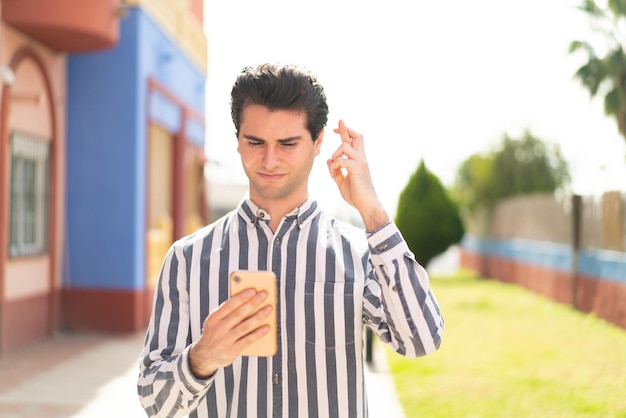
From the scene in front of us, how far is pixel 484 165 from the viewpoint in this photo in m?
33.6

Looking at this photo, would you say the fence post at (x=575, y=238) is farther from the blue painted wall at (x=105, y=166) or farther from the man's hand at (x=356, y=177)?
the man's hand at (x=356, y=177)

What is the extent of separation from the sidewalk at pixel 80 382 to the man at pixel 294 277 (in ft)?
16.5

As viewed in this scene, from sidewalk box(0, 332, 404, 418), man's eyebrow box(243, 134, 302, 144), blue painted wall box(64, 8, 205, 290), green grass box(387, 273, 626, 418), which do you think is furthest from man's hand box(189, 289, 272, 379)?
blue painted wall box(64, 8, 205, 290)

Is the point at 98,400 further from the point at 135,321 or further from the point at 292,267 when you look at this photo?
the point at 292,267

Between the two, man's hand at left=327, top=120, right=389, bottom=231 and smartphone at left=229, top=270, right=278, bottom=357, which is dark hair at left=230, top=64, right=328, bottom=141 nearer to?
man's hand at left=327, top=120, right=389, bottom=231

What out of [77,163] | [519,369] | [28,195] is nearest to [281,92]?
[519,369]

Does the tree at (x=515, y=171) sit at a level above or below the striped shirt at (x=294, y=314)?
above

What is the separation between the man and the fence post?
16.1 metres

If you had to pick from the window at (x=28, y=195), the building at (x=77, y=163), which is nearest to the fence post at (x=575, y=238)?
the building at (x=77, y=163)

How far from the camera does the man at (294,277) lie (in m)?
2.17

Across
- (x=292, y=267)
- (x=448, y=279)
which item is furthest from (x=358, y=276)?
(x=448, y=279)

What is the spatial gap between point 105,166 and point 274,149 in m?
10.6

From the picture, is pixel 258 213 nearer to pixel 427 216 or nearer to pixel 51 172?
pixel 51 172

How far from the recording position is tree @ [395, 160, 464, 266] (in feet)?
85.1
